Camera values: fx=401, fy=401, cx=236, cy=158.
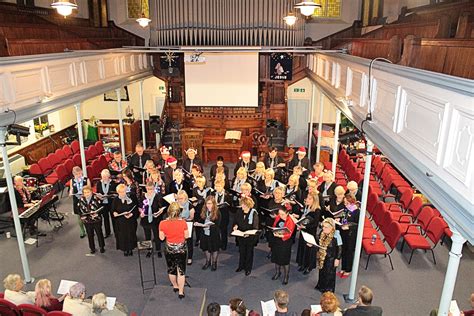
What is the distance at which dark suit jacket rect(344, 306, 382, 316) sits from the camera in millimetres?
5480

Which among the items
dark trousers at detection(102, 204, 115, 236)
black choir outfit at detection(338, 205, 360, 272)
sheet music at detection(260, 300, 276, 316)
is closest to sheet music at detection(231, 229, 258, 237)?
black choir outfit at detection(338, 205, 360, 272)

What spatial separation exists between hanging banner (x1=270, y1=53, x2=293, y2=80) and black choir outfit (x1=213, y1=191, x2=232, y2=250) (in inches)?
311

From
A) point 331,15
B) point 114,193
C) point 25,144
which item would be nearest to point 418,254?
point 114,193

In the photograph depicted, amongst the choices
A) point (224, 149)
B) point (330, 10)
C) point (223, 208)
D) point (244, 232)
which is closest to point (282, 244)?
point (244, 232)

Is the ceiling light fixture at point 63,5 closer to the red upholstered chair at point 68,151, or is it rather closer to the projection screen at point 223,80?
the red upholstered chair at point 68,151

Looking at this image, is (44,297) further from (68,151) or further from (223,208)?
(68,151)

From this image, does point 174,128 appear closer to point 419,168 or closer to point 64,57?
point 64,57

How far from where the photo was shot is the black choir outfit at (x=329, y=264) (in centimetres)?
717

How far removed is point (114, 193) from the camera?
30.6 ft

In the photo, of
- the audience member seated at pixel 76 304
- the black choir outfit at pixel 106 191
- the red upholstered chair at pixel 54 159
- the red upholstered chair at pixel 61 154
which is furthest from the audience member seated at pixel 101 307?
the red upholstered chair at pixel 61 154

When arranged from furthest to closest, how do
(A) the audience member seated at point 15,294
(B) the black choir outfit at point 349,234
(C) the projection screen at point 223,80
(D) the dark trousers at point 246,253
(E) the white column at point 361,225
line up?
(C) the projection screen at point 223,80 < (D) the dark trousers at point 246,253 < (B) the black choir outfit at point 349,234 < (E) the white column at point 361,225 < (A) the audience member seated at point 15,294

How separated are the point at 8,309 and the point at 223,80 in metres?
11.5

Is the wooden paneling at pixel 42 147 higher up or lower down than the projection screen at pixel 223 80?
lower down

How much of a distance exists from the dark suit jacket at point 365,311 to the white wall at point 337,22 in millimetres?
13577
